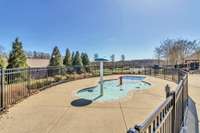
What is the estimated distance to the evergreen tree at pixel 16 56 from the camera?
12523 mm

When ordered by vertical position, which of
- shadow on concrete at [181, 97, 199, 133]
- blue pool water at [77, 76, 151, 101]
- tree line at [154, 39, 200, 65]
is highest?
tree line at [154, 39, 200, 65]

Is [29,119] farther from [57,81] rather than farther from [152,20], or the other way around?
[152,20]

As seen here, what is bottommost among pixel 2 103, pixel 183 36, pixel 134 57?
pixel 2 103

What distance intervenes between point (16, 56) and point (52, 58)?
19.0ft

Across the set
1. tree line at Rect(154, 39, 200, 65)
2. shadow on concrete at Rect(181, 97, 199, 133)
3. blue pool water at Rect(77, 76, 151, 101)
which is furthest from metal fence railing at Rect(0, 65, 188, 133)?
tree line at Rect(154, 39, 200, 65)

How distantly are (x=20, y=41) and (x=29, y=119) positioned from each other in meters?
11.2

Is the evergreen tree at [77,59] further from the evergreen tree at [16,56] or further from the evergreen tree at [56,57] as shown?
the evergreen tree at [16,56]

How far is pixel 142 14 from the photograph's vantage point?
12312 millimetres

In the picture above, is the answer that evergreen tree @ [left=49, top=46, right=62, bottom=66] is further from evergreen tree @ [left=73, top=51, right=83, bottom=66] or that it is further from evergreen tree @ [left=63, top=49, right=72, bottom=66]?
evergreen tree @ [left=73, top=51, right=83, bottom=66]

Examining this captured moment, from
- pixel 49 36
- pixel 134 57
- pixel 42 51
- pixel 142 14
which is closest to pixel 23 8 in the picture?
pixel 49 36

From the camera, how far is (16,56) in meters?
12.6

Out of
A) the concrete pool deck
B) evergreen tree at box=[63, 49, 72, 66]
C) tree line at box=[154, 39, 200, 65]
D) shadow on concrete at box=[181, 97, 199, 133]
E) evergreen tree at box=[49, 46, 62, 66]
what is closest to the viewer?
shadow on concrete at box=[181, 97, 199, 133]

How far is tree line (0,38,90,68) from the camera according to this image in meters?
12.6

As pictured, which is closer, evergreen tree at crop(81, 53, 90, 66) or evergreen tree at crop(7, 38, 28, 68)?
evergreen tree at crop(7, 38, 28, 68)
